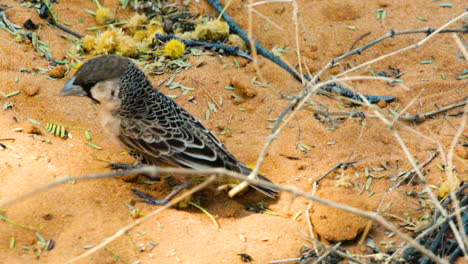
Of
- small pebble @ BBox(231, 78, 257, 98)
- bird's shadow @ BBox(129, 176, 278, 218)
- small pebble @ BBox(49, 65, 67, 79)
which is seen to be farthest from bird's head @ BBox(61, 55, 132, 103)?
small pebble @ BBox(231, 78, 257, 98)

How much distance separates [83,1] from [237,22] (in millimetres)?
1860

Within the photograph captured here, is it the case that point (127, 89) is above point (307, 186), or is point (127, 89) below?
above

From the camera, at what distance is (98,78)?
4.16 metres

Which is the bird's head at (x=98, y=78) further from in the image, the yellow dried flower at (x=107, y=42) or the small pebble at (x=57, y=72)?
the yellow dried flower at (x=107, y=42)

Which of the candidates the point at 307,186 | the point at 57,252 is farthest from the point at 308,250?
the point at 57,252

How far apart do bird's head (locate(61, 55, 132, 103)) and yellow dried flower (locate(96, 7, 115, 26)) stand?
183cm

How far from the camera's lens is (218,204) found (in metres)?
4.38

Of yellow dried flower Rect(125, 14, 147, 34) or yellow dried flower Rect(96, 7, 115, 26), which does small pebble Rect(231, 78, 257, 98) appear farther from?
yellow dried flower Rect(96, 7, 115, 26)

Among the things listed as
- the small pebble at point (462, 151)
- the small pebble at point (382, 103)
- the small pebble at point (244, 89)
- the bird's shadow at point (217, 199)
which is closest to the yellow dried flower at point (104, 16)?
the small pebble at point (244, 89)

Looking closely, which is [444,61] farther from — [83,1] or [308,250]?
[83,1]

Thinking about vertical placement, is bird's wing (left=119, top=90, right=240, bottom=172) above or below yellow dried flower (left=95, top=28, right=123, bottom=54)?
below

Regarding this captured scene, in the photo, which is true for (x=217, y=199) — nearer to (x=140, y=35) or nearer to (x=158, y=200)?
(x=158, y=200)

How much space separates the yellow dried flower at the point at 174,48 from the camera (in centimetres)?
548

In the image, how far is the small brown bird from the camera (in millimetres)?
4207
